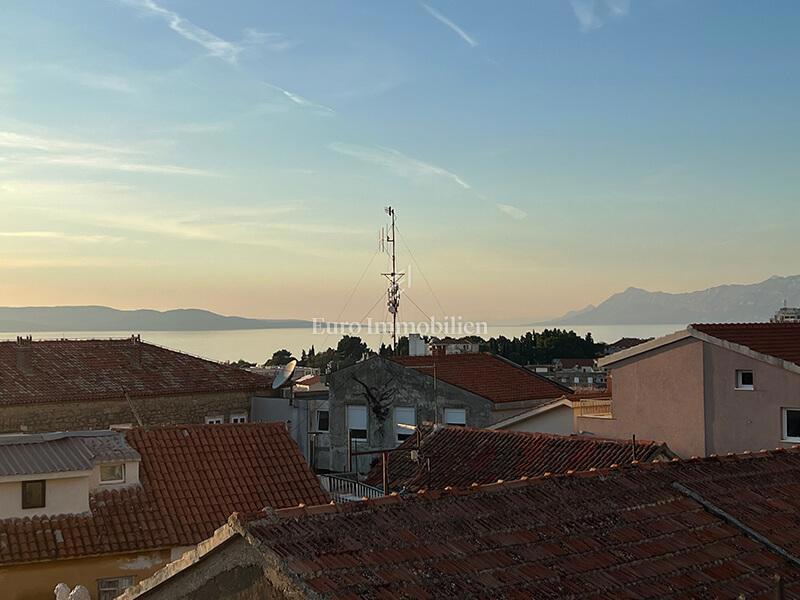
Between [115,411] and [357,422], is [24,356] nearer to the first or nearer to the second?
[115,411]

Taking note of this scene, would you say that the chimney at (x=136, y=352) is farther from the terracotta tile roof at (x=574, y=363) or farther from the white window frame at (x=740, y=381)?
the terracotta tile roof at (x=574, y=363)

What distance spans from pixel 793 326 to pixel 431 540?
852 inches

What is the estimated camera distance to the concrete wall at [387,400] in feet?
119

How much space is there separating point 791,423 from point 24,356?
24774 mm

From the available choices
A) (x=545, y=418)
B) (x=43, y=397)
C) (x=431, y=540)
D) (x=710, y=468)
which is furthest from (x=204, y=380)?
(x=431, y=540)

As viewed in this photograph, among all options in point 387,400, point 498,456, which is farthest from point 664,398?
point 387,400

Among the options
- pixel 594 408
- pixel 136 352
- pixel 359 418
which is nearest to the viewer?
pixel 594 408

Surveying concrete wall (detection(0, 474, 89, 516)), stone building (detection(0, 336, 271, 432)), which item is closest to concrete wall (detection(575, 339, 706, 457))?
concrete wall (detection(0, 474, 89, 516))

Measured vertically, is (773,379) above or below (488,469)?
above

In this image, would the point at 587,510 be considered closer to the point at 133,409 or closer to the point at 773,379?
the point at 773,379

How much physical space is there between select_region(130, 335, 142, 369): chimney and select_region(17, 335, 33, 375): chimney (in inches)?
149

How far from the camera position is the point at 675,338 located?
2692 centimetres

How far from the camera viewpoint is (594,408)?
30.8m

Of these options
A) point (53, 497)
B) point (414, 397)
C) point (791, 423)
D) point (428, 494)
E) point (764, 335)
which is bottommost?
point (53, 497)
